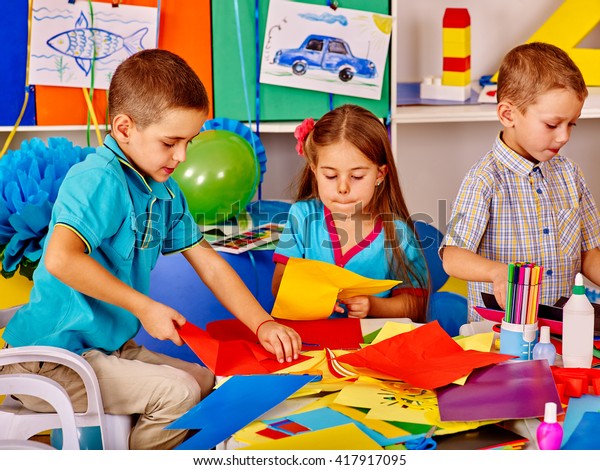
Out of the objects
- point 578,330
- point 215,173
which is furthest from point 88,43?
point 578,330

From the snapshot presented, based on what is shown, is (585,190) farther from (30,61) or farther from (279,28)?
(30,61)

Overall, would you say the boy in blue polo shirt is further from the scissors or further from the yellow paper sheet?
the scissors

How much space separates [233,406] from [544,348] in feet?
1.37

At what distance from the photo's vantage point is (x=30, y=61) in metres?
2.17

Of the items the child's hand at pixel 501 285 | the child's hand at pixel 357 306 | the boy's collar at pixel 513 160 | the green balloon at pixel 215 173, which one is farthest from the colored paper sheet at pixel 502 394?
the green balloon at pixel 215 173

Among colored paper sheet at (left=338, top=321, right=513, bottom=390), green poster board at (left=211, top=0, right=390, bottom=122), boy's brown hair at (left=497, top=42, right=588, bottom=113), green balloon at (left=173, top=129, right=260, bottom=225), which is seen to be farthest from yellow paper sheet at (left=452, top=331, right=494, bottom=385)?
green poster board at (left=211, top=0, right=390, bottom=122)

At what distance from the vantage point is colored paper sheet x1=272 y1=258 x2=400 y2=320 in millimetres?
1295

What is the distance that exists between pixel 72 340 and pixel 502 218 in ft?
2.72

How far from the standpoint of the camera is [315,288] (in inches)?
51.8

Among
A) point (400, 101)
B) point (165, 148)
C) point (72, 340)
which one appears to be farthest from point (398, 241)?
point (400, 101)

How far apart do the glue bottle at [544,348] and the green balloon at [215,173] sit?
3.62 feet

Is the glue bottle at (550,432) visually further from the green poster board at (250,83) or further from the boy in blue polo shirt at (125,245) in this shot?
the green poster board at (250,83)

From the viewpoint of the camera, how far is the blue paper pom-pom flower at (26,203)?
4.96 ft

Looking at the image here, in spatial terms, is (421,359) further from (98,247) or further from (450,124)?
(450,124)
